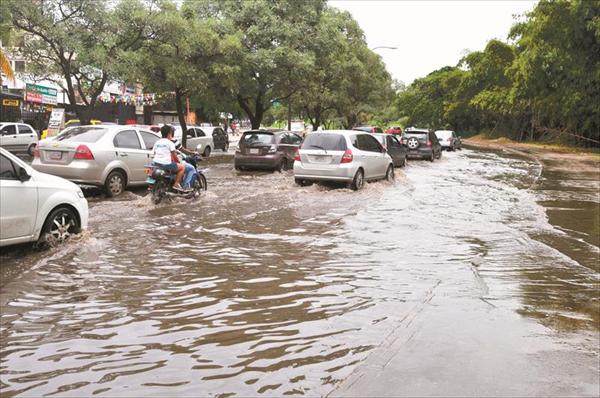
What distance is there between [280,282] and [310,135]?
9375 millimetres

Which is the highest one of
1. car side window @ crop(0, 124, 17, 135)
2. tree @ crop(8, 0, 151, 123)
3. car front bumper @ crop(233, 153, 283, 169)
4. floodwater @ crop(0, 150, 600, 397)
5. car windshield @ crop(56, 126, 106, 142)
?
tree @ crop(8, 0, 151, 123)

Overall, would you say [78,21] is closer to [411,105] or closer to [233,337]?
[233,337]

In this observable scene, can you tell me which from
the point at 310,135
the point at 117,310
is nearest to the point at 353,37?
the point at 310,135

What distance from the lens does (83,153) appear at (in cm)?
1199

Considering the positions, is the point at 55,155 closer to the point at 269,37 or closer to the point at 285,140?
the point at 285,140

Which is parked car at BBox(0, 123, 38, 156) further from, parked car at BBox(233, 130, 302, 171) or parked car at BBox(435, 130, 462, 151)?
parked car at BBox(435, 130, 462, 151)

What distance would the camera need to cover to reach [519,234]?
392 inches

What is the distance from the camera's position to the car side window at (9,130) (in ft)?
92.5

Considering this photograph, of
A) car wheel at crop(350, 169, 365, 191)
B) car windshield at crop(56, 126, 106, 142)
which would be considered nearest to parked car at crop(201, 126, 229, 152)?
car wheel at crop(350, 169, 365, 191)

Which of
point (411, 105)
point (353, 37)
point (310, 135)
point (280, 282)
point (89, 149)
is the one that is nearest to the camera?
point (280, 282)

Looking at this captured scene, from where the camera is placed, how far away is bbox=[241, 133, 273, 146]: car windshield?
19891 millimetres

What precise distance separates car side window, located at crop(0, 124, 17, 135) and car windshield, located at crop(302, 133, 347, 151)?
19.5 m

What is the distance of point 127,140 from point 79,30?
8.93 m

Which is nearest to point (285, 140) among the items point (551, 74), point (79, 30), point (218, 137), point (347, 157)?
point (347, 157)
